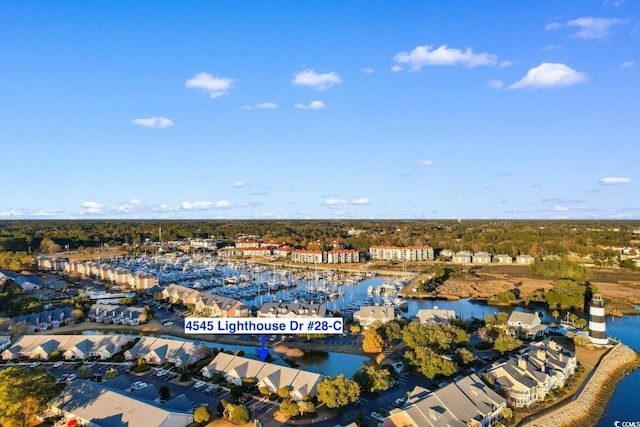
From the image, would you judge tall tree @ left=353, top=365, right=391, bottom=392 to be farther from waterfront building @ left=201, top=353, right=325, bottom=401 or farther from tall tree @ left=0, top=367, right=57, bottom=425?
tall tree @ left=0, top=367, right=57, bottom=425

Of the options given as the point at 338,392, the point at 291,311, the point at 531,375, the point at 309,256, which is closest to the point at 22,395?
the point at 338,392

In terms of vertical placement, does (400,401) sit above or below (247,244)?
below

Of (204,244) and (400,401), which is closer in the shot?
(400,401)

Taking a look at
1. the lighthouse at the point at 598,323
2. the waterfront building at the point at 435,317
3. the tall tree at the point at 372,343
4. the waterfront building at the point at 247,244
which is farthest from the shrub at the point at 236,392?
the waterfront building at the point at 247,244

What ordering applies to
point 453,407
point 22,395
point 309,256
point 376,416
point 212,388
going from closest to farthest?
point 22,395, point 453,407, point 376,416, point 212,388, point 309,256

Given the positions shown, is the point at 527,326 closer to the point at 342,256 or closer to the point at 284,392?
the point at 284,392

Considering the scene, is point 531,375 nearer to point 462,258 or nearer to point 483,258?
point 462,258

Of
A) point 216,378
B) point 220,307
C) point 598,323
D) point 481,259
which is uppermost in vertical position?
point 481,259

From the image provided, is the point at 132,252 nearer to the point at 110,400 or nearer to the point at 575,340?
the point at 110,400

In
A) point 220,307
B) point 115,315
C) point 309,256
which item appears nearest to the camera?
point 115,315

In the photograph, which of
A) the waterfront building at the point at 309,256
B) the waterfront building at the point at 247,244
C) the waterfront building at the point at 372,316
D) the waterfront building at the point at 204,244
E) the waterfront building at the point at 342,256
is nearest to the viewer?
the waterfront building at the point at 372,316

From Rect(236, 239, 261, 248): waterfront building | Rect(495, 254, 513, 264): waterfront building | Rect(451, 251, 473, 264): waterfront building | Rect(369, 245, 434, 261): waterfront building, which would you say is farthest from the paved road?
Rect(236, 239, 261, 248): waterfront building

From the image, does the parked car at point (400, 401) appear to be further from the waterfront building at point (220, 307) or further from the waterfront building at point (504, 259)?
the waterfront building at point (504, 259)

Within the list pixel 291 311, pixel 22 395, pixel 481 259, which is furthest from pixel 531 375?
pixel 481 259
